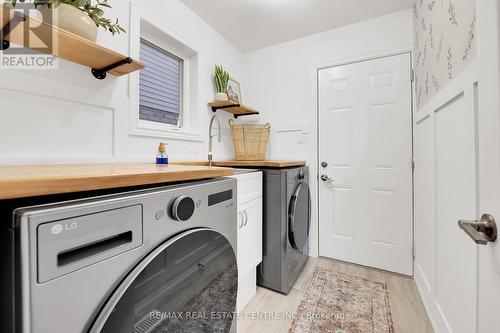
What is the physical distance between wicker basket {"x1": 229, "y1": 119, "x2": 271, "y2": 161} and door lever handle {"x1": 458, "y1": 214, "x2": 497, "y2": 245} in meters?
1.88

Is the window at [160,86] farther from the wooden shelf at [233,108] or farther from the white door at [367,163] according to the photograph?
the white door at [367,163]

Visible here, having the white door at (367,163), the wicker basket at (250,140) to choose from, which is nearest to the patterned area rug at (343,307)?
the white door at (367,163)

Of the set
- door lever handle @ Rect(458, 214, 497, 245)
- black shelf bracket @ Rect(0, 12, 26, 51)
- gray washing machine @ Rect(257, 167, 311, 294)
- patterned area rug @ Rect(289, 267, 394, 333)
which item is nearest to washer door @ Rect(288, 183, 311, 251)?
gray washing machine @ Rect(257, 167, 311, 294)

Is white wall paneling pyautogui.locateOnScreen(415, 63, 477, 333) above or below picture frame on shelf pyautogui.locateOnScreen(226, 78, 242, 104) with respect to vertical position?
below

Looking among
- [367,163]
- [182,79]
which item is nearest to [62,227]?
[182,79]

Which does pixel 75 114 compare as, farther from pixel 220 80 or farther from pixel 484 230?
pixel 484 230

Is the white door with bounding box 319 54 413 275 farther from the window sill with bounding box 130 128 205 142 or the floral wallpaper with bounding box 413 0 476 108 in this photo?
the window sill with bounding box 130 128 205 142

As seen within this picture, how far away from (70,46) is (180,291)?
48.0 inches

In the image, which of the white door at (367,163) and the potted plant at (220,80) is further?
the potted plant at (220,80)

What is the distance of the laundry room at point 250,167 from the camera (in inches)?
19.9

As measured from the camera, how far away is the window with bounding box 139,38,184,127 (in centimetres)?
177

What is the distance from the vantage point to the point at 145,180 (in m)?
0.65

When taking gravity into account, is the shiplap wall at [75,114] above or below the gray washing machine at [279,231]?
above

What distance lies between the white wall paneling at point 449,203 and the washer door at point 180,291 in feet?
3.31
